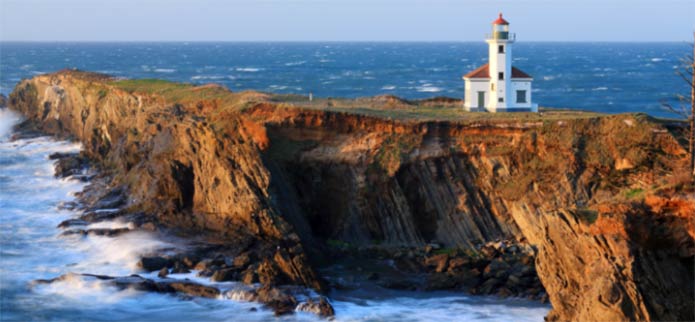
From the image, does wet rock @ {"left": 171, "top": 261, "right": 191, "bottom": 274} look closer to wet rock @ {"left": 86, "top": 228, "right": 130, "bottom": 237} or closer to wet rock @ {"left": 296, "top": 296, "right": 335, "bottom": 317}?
wet rock @ {"left": 86, "top": 228, "right": 130, "bottom": 237}

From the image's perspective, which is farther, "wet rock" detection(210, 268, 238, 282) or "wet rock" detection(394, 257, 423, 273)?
"wet rock" detection(394, 257, 423, 273)

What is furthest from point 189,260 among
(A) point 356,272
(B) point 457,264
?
(B) point 457,264

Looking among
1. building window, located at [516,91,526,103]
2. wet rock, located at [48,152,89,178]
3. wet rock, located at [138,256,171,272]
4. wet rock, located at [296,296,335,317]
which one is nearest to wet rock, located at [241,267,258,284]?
wet rock, located at [296,296,335,317]

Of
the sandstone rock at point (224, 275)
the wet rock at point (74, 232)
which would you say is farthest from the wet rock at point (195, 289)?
the wet rock at point (74, 232)

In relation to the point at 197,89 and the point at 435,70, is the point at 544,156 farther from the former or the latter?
the point at 435,70

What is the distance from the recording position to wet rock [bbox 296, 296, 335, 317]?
31438mm

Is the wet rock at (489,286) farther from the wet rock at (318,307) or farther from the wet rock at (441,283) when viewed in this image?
the wet rock at (318,307)

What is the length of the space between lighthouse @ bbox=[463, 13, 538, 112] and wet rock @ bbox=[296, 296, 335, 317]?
21085 mm

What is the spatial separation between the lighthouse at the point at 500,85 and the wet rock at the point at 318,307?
21085mm

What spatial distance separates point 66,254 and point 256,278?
30.1 feet

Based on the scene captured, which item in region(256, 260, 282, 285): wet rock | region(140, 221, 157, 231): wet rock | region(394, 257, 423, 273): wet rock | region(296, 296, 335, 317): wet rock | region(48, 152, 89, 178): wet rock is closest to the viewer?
region(296, 296, 335, 317): wet rock

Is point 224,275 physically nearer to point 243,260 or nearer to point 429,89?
point 243,260

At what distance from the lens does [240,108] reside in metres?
45.2

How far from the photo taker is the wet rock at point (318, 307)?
31.4 meters
